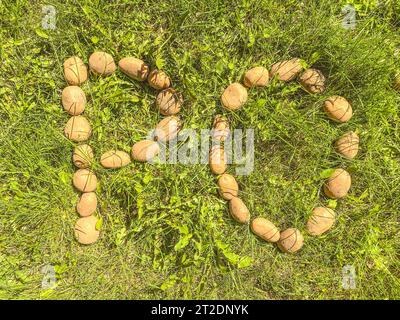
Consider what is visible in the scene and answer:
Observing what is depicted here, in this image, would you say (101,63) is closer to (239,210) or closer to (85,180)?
(85,180)

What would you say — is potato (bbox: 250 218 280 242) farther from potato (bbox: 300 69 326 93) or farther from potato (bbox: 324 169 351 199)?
potato (bbox: 300 69 326 93)

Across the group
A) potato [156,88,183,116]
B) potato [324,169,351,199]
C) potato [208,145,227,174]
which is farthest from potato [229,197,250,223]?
potato [156,88,183,116]

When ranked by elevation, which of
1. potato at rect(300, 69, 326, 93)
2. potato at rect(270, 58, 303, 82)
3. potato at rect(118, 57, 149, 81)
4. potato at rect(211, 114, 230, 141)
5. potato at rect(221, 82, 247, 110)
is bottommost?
potato at rect(211, 114, 230, 141)

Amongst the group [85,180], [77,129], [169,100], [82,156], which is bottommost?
[85,180]

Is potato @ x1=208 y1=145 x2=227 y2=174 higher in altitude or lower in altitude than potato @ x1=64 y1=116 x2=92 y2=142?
lower

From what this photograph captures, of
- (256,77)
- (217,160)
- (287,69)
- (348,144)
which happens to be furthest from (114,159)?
(348,144)
